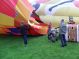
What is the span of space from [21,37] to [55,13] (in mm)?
1703

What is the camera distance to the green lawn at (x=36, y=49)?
6852mm

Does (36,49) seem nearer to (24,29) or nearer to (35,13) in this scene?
(24,29)

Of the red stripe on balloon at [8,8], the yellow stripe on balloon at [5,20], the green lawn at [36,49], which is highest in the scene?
the red stripe on balloon at [8,8]

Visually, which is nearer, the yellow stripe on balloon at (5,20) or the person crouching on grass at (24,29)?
the yellow stripe on balloon at (5,20)

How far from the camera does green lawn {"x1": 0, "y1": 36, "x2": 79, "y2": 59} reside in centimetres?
685

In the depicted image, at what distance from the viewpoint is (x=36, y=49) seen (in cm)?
752

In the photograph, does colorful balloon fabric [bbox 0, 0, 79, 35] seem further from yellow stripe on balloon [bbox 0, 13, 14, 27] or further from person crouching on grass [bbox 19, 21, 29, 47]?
person crouching on grass [bbox 19, 21, 29, 47]

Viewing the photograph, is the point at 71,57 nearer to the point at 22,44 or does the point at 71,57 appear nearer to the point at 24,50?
the point at 24,50

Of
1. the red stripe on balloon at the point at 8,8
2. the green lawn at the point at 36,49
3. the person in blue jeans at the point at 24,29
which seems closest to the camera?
the green lawn at the point at 36,49

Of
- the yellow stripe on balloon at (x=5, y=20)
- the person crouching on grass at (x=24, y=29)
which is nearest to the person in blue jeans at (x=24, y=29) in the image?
the person crouching on grass at (x=24, y=29)

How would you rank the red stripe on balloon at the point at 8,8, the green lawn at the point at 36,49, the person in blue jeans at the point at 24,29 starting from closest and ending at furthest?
the green lawn at the point at 36,49 < the red stripe on balloon at the point at 8,8 < the person in blue jeans at the point at 24,29

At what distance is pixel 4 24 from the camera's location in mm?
8023

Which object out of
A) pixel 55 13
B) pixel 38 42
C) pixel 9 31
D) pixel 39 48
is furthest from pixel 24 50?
pixel 55 13

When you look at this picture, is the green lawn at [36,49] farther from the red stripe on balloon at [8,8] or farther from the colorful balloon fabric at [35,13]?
the red stripe on balloon at [8,8]
